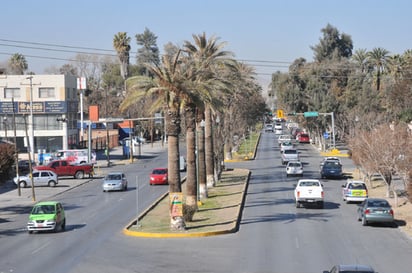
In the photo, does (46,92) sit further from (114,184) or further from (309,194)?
(309,194)

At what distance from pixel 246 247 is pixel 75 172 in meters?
42.2

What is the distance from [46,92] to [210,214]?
2291 inches

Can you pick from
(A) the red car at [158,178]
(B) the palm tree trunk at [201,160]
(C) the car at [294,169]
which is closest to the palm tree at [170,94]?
(B) the palm tree trunk at [201,160]

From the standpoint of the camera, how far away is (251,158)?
90.1 metres

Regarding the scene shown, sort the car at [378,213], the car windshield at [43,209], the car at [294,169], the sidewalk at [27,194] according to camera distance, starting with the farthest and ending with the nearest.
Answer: the car at [294,169] < the sidewalk at [27,194] < the car windshield at [43,209] < the car at [378,213]

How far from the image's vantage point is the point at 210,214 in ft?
131

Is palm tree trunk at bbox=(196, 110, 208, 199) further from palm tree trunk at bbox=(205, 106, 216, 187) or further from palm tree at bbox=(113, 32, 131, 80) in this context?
palm tree at bbox=(113, 32, 131, 80)

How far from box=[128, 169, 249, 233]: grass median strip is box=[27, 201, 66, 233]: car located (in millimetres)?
3659

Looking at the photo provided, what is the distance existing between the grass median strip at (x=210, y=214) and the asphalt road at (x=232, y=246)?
869 mm

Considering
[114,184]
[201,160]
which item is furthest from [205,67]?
[114,184]

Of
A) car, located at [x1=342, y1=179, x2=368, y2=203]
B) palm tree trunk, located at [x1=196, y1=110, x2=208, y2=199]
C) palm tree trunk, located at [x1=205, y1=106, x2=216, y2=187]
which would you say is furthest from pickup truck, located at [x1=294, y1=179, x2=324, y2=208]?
palm tree trunk, located at [x1=205, y1=106, x2=216, y2=187]

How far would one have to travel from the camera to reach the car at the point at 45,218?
115ft

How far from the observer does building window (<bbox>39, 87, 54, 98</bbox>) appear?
93250 mm

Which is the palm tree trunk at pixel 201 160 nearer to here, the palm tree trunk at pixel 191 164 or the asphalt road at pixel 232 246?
the asphalt road at pixel 232 246
